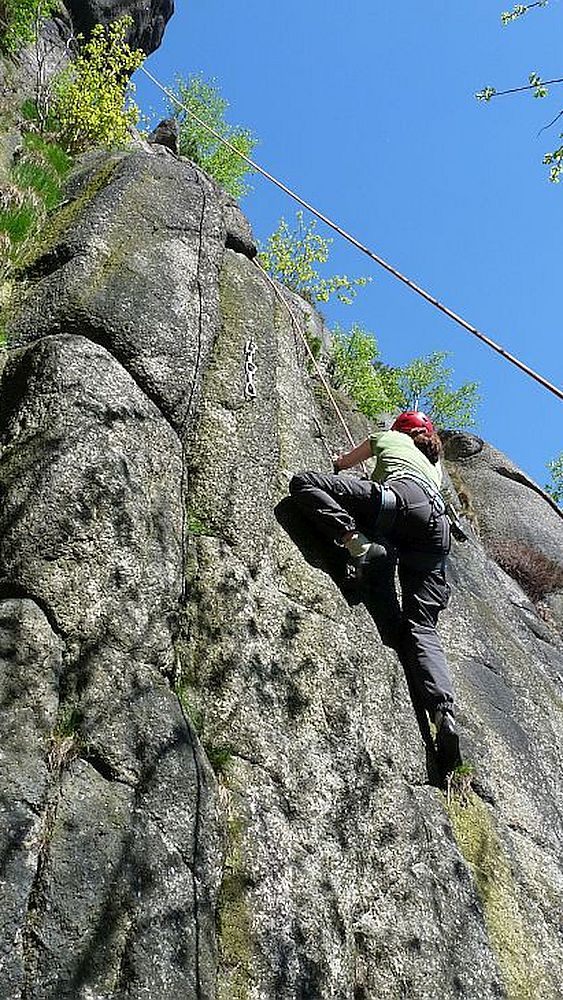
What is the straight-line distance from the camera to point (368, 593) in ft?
27.2

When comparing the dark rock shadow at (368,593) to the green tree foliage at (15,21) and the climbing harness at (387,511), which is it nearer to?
the climbing harness at (387,511)

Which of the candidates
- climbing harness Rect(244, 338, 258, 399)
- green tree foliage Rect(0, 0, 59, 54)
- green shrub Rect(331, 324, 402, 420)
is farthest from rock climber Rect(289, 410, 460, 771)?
green tree foliage Rect(0, 0, 59, 54)

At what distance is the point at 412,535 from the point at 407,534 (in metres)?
0.04

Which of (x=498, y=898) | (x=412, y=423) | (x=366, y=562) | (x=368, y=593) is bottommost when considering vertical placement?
(x=498, y=898)

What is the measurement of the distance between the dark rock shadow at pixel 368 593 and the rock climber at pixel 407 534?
81 millimetres

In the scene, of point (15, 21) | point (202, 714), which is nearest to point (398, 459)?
point (202, 714)

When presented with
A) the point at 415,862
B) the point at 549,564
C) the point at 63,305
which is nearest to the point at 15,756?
the point at 415,862

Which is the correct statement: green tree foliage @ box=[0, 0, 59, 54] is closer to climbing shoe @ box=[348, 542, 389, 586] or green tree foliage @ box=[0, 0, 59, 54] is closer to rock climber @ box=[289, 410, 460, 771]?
rock climber @ box=[289, 410, 460, 771]

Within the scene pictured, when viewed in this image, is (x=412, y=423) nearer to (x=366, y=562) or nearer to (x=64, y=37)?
(x=366, y=562)

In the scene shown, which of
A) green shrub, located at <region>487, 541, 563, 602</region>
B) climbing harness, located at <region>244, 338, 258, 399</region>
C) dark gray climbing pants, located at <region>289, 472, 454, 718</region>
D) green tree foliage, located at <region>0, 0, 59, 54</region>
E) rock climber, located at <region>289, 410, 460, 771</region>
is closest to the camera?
rock climber, located at <region>289, 410, 460, 771</region>

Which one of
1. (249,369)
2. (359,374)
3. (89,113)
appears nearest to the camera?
(249,369)

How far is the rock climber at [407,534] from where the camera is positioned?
7691 millimetres

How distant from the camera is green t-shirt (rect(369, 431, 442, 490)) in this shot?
→ 27.0 ft

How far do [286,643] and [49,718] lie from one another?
7.40 ft
